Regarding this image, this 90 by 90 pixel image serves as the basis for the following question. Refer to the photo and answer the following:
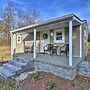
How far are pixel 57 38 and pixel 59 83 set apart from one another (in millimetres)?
5369

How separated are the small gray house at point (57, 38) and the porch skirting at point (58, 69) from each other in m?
0.20

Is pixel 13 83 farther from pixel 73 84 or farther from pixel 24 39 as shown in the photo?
pixel 24 39

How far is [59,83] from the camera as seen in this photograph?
17.7 feet

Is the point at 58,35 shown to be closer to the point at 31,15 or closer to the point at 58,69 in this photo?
the point at 58,69

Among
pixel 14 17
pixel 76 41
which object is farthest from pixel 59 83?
pixel 14 17

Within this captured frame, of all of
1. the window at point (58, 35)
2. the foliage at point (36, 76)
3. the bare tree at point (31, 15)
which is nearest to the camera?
the foliage at point (36, 76)

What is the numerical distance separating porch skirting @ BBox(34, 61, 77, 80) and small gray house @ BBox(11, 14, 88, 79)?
0.20 m

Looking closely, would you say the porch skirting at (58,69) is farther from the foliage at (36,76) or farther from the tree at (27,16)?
the tree at (27,16)

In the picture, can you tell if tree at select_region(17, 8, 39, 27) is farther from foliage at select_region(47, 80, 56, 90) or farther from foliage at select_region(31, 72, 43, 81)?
foliage at select_region(47, 80, 56, 90)

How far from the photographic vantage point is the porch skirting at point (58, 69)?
219 inches

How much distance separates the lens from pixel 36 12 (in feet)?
83.0

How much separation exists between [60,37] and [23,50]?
4897 mm

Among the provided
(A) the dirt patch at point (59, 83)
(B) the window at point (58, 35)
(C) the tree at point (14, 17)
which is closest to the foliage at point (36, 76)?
(A) the dirt patch at point (59, 83)

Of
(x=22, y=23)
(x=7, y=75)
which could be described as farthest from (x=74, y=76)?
(x=22, y=23)
